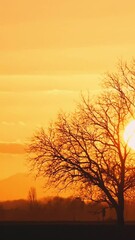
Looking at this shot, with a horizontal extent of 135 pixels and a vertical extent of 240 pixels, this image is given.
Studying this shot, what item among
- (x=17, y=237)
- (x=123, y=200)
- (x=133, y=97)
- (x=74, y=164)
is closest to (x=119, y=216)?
(x=123, y=200)

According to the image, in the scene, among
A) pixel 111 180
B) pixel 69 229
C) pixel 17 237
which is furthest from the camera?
pixel 111 180

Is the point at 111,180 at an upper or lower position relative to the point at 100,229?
upper

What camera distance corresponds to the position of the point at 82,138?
188ft

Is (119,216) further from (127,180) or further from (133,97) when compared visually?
(133,97)

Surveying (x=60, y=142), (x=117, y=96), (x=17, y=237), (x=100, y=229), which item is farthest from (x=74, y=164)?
(x=17, y=237)

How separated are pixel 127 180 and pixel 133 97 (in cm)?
559

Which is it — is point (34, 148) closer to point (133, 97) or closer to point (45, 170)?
point (45, 170)

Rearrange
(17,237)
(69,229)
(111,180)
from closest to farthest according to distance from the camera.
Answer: (17,237) < (69,229) < (111,180)

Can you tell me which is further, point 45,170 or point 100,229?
point 45,170

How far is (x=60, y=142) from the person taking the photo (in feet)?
187

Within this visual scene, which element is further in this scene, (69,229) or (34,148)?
(34,148)

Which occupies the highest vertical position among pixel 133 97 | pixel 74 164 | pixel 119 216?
pixel 133 97

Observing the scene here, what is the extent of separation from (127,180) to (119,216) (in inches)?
94.9

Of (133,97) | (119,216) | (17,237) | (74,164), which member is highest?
(133,97)
